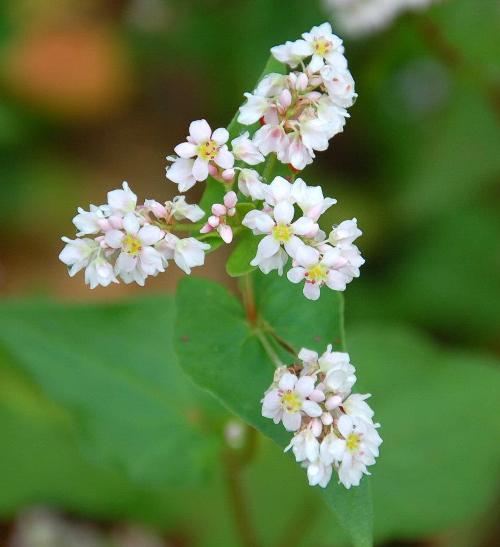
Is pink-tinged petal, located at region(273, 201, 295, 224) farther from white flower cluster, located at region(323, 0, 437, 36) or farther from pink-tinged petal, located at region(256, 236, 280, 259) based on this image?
white flower cluster, located at region(323, 0, 437, 36)

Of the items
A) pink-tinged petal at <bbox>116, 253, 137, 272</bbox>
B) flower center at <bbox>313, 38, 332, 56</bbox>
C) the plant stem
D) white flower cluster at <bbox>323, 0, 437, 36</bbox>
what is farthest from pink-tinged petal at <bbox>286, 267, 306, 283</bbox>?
white flower cluster at <bbox>323, 0, 437, 36</bbox>

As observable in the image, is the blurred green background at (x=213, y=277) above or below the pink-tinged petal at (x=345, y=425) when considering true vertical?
above

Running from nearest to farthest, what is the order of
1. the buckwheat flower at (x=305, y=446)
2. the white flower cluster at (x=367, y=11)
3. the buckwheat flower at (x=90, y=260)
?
1. the buckwheat flower at (x=305, y=446)
2. the buckwheat flower at (x=90, y=260)
3. the white flower cluster at (x=367, y=11)

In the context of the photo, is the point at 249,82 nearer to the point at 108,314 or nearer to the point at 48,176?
the point at 48,176

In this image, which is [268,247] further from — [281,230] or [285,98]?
[285,98]

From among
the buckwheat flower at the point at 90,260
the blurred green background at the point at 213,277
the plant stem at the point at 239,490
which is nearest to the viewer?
the buckwheat flower at the point at 90,260

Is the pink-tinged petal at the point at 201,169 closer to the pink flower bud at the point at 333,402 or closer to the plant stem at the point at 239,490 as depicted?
the pink flower bud at the point at 333,402

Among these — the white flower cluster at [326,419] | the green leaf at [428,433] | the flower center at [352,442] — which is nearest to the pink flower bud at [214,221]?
the white flower cluster at [326,419]

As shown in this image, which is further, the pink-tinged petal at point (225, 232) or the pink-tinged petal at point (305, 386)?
the pink-tinged petal at point (225, 232)

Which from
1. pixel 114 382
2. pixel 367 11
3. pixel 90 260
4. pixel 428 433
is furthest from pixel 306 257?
pixel 367 11
